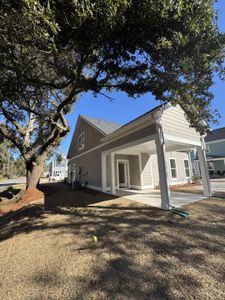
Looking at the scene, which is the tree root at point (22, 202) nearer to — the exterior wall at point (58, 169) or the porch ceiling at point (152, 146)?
the porch ceiling at point (152, 146)

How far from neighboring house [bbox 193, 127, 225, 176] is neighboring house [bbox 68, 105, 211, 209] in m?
10.1

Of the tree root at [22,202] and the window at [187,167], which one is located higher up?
the window at [187,167]

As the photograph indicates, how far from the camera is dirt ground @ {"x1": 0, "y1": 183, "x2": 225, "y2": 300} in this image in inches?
98.3

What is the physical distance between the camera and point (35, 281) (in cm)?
278

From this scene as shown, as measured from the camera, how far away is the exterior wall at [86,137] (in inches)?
513

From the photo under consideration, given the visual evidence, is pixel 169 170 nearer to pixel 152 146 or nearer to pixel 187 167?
pixel 187 167

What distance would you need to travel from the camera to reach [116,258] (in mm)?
3344

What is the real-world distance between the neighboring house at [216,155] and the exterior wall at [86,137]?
1601cm

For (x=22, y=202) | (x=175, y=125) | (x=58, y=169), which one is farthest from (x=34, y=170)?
(x=58, y=169)

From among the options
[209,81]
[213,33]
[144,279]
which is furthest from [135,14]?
[144,279]

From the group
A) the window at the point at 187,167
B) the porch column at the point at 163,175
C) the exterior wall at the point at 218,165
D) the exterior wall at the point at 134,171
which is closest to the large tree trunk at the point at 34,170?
the exterior wall at the point at 134,171

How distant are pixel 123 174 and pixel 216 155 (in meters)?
17.2

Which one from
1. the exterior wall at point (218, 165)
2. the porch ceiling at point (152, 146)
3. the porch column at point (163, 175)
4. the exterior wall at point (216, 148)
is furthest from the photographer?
the exterior wall at point (216, 148)

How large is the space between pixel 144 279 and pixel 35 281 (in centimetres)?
181
